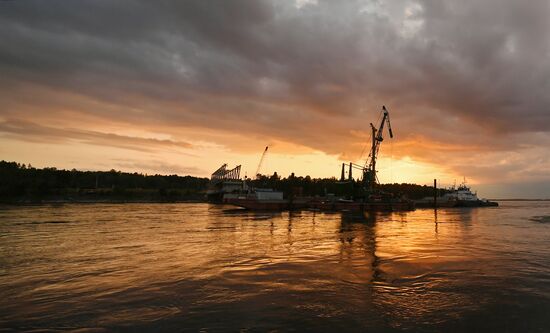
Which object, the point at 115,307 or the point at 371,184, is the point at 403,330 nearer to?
the point at 115,307

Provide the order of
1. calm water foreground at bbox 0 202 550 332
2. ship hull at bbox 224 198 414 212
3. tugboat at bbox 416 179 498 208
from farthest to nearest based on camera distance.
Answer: tugboat at bbox 416 179 498 208
ship hull at bbox 224 198 414 212
calm water foreground at bbox 0 202 550 332

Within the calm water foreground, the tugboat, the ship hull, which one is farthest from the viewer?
the tugboat

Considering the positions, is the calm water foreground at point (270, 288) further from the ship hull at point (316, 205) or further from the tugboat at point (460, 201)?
the tugboat at point (460, 201)

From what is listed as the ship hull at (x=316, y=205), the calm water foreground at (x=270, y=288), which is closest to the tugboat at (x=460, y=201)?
the ship hull at (x=316, y=205)

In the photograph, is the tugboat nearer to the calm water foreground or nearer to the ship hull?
the ship hull

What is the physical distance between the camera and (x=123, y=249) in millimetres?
24891

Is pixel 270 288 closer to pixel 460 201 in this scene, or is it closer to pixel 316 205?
pixel 316 205

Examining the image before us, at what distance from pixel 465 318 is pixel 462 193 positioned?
165443 mm

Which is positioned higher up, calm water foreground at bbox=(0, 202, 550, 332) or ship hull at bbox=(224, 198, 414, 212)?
ship hull at bbox=(224, 198, 414, 212)

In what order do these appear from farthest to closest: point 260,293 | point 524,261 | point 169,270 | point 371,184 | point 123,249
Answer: point 371,184 → point 123,249 → point 524,261 → point 169,270 → point 260,293

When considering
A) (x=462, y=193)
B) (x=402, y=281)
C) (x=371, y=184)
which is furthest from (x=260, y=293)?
(x=462, y=193)

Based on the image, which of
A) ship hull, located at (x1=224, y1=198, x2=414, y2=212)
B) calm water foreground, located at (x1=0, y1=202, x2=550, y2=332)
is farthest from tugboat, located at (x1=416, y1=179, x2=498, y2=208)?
calm water foreground, located at (x1=0, y1=202, x2=550, y2=332)

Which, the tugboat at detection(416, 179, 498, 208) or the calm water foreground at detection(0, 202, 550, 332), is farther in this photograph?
the tugboat at detection(416, 179, 498, 208)

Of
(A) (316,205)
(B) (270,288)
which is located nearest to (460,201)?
(A) (316,205)
